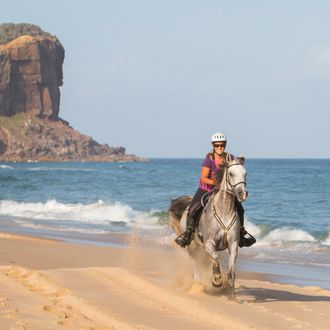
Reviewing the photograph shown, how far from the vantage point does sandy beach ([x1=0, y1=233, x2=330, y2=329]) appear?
9203 mm

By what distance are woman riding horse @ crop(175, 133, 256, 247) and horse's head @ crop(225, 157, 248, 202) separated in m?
0.29

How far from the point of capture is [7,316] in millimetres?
8812

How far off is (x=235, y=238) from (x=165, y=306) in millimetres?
1592

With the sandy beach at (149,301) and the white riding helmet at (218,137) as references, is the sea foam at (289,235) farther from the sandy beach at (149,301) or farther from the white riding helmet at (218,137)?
the white riding helmet at (218,137)

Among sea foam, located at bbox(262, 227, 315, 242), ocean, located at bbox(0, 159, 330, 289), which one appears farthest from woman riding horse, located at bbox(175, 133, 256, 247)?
sea foam, located at bbox(262, 227, 315, 242)

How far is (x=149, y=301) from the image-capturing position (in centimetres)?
1082

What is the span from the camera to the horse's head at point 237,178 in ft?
35.3

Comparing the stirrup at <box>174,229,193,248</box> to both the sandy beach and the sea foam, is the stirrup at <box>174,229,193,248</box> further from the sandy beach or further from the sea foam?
the sea foam

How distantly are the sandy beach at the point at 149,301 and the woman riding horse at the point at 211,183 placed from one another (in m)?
0.87

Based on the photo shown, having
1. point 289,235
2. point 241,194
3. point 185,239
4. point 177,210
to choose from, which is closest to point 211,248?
point 185,239

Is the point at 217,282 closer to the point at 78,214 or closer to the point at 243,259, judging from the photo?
the point at 243,259

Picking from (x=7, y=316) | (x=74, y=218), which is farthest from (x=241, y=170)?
(x=74, y=218)

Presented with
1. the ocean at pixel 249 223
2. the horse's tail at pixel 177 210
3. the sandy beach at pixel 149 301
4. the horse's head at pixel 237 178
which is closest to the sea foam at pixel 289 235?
the ocean at pixel 249 223

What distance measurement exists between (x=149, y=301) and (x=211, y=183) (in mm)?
2182
